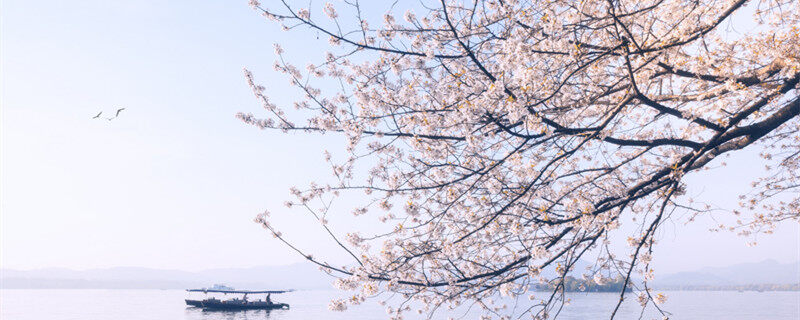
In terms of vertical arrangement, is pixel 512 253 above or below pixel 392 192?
below

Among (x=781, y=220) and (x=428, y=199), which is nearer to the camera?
(x=428, y=199)

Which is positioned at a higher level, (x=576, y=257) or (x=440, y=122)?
(x=440, y=122)

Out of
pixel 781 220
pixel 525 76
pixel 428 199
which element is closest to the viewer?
pixel 525 76

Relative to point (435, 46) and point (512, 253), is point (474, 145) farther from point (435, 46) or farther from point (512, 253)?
point (512, 253)

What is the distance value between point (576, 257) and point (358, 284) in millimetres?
2882

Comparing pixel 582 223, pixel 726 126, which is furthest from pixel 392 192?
pixel 726 126

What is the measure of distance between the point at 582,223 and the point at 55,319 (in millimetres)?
85540

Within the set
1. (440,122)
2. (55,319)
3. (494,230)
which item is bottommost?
(55,319)

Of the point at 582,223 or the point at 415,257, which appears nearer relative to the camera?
the point at 582,223

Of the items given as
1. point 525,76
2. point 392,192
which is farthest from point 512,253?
point 525,76

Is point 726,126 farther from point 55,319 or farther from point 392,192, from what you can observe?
point 55,319

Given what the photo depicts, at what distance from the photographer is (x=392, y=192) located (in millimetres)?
7125

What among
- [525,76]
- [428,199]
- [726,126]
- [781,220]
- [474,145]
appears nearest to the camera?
[525,76]

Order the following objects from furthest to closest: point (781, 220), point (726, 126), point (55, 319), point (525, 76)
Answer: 1. point (55, 319)
2. point (781, 220)
3. point (726, 126)
4. point (525, 76)
